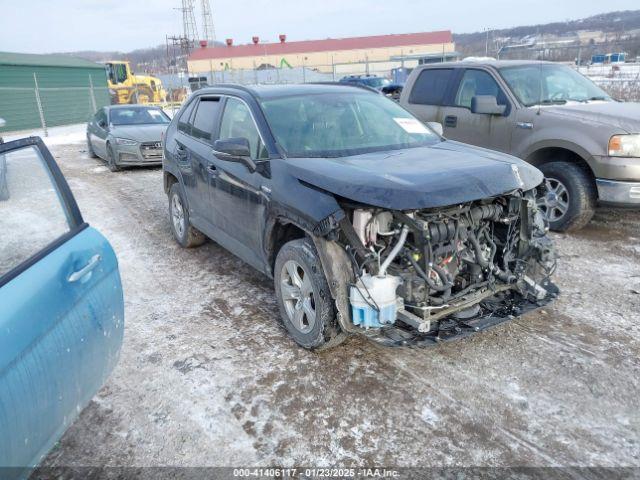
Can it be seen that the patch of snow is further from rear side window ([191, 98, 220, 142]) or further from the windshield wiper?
the windshield wiper

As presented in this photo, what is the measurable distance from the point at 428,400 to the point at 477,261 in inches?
39.7

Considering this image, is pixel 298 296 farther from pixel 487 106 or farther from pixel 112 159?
pixel 112 159

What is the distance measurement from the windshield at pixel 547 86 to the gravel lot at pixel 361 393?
2.71m

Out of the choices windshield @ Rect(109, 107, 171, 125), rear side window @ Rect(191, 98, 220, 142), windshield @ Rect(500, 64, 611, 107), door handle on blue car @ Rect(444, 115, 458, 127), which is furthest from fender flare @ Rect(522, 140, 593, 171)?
windshield @ Rect(109, 107, 171, 125)

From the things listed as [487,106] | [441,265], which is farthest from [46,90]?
[441,265]

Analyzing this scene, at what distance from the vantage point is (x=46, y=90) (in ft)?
75.0

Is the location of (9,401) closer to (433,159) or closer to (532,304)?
(433,159)

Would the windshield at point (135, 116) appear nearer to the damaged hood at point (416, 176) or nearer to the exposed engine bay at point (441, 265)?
the damaged hood at point (416, 176)

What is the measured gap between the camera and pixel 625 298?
435cm

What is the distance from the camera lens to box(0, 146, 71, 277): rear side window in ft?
7.75

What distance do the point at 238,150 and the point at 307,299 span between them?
1.26 metres

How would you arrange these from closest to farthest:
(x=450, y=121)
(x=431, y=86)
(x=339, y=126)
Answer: (x=339, y=126), (x=450, y=121), (x=431, y=86)

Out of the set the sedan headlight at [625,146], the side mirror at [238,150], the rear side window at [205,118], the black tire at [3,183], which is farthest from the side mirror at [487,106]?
the black tire at [3,183]

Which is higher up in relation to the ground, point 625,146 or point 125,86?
point 125,86
